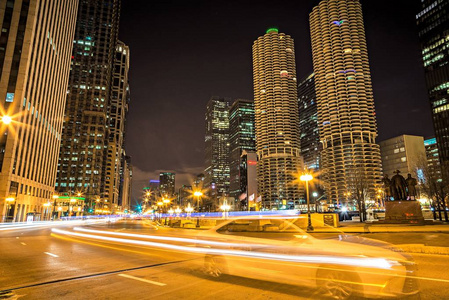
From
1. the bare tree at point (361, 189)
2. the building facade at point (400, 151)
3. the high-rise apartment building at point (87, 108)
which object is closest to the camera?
the bare tree at point (361, 189)

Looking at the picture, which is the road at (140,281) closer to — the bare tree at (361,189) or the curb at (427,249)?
the curb at (427,249)

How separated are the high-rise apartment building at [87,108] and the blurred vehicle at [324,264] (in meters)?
147

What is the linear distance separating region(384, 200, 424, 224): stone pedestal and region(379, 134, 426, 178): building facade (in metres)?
165

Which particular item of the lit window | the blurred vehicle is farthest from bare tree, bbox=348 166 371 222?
the lit window

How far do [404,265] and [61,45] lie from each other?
102 meters

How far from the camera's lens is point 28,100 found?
211 feet

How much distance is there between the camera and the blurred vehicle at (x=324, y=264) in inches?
243

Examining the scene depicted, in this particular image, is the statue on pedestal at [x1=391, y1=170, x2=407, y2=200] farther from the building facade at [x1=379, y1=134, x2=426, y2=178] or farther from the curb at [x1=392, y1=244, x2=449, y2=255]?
the building facade at [x1=379, y1=134, x2=426, y2=178]

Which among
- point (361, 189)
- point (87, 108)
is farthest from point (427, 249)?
point (87, 108)

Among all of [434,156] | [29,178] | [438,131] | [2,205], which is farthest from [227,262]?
[434,156]

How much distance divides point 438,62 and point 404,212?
120 metres

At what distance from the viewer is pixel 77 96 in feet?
480

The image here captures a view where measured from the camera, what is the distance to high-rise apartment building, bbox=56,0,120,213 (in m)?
142

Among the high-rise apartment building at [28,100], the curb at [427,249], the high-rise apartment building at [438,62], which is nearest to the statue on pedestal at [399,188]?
the curb at [427,249]
